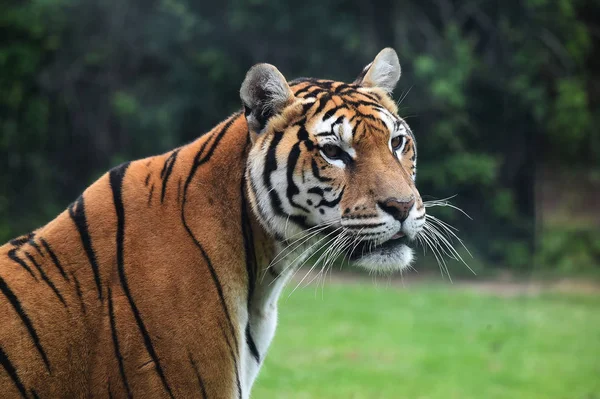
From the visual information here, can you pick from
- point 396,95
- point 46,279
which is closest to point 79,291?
point 46,279

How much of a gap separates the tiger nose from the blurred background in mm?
7917

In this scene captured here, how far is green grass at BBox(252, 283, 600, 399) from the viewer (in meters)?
6.11

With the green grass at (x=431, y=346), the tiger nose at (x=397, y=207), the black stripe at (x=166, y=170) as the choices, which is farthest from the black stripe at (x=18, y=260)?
the green grass at (x=431, y=346)

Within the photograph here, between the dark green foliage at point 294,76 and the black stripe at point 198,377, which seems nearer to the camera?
the black stripe at point 198,377

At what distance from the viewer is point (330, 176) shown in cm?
235

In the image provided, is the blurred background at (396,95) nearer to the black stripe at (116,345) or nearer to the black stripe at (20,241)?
the black stripe at (20,241)

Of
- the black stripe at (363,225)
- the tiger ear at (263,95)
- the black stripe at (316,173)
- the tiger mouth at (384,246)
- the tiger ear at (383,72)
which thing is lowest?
the tiger mouth at (384,246)

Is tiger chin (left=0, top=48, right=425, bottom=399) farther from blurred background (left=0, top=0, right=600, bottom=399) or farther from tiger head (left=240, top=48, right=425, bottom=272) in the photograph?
blurred background (left=0, top=0, right=600, bottom=399)

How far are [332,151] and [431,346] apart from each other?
5380 millimetres

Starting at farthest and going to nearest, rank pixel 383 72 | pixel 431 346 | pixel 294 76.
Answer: pixel 294 76 → pixel 431 346 → pixel 383 72

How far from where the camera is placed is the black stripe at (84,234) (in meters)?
2.22

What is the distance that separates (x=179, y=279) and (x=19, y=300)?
43cm

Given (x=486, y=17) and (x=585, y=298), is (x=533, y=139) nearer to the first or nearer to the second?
(x=486, y=17)

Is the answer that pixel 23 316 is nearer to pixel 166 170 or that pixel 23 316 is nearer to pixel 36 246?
pixel 36 246
